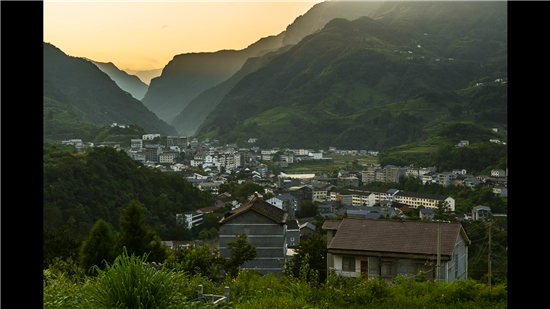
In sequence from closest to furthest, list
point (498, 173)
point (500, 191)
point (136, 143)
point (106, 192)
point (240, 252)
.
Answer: point (240, 252) → point (106, 192) → point (500, 191) → point (498, 173) → point (136, 143)

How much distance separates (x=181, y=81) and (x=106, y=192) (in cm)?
7808

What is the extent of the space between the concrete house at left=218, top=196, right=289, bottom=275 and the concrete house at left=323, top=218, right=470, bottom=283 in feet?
9.58

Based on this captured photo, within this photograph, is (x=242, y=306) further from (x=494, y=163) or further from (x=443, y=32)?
(x=443, y=32)

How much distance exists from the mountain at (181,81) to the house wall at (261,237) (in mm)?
84969

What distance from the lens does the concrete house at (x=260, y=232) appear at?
8.22 m

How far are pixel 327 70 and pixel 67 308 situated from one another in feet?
251

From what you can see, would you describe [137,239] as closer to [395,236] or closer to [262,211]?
[262,211]

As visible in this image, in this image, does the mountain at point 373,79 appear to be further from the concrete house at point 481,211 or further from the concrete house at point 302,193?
the concrete house at point 481,211

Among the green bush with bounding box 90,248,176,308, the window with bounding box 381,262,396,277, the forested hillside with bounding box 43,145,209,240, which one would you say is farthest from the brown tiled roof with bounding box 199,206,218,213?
the green bush with bounding box 90,248,176,308

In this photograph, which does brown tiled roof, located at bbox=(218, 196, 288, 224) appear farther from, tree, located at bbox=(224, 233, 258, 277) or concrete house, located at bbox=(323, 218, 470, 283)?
concrete house, located at bbox=(323, 218, 470, 283)

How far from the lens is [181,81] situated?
3716 inches

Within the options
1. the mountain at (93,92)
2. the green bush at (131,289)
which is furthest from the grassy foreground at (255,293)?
the mountain at (93,92)

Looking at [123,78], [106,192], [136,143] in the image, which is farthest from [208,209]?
[123,78]

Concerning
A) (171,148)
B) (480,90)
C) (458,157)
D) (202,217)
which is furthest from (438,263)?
(480,90)
